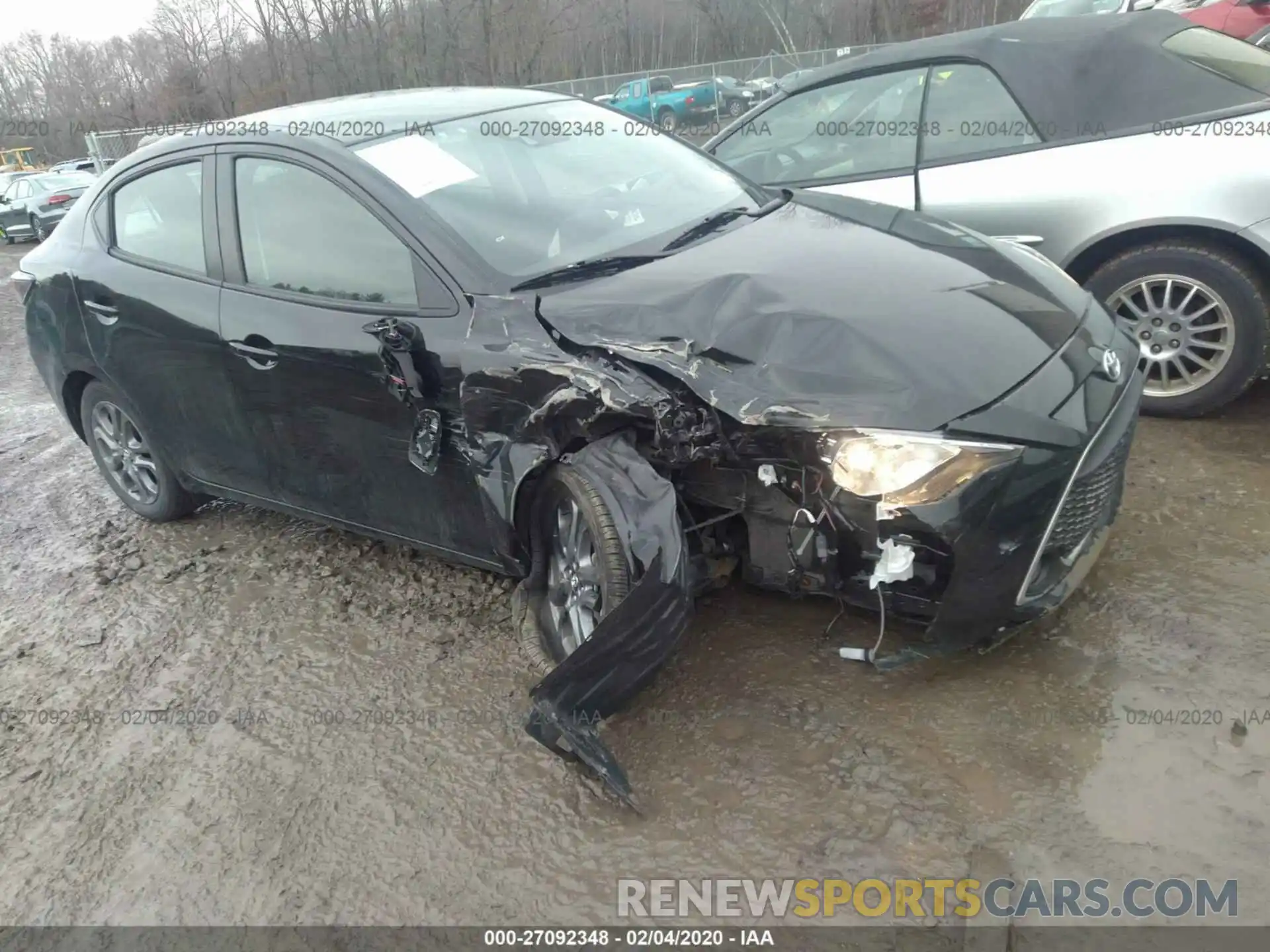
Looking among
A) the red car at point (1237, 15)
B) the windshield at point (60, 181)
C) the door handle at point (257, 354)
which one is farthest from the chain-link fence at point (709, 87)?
the door handle at point (257, 354)

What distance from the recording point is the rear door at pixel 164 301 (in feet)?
11.3

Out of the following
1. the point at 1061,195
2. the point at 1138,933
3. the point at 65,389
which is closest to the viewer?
the point at 1138,933

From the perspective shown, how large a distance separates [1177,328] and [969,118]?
52.8 inches

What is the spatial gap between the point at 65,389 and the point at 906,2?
3345 cm

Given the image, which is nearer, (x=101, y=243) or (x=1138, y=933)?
(x=1138, y=933)

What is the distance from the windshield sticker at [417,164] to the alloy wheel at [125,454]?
201 cm

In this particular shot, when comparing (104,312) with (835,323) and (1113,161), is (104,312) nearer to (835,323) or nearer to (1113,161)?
(835,323)

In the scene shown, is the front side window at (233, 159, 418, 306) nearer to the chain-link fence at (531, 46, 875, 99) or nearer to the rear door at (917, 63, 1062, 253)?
the rear door at (917, 63, 1062, 253)

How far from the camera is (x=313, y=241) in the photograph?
3.11 metres

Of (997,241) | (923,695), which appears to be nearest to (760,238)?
(997,241)

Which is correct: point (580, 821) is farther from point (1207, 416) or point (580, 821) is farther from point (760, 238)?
point (1207, 416)

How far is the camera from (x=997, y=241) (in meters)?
3.18

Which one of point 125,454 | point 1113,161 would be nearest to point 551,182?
point 1113,161

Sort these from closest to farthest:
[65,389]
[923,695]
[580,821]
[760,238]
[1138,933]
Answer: [1138,933]
[580,821]
[923,695]
[760,238]
[65,389]
